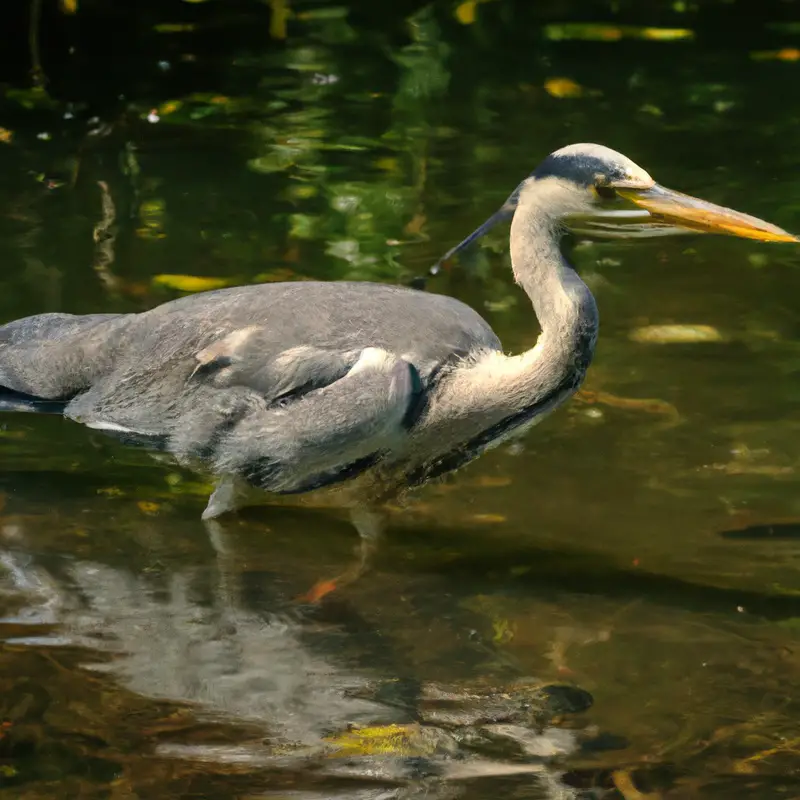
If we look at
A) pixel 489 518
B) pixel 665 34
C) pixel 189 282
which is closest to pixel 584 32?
pixel 665 34

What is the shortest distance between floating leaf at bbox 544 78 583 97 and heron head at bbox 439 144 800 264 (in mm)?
7342

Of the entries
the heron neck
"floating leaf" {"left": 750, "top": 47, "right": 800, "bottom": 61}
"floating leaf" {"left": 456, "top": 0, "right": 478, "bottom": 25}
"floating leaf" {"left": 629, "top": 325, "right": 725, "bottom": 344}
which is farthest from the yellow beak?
"floating leaf" {"left": 456, "top": 0, "right": 478, "bottom": 25}

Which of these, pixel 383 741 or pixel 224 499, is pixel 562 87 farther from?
pixel 383 741

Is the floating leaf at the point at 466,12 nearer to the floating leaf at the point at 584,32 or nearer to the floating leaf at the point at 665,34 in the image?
the floating leaf at the point at 584,32

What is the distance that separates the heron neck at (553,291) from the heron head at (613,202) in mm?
60

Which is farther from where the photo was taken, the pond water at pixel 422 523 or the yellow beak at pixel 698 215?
the yellow beak at pixel 698 215

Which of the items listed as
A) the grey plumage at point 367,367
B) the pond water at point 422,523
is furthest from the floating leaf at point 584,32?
the grey plumage at point 367,367

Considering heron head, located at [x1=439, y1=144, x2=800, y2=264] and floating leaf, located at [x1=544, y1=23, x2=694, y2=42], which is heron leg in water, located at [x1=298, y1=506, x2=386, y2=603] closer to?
heron head, located at [x1=439, y1=144, x2=800, y2=264]

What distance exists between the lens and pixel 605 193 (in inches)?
220

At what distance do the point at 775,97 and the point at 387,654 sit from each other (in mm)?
8408

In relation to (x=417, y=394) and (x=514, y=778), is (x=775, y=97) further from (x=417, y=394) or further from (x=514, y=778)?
(x=514, y=778)

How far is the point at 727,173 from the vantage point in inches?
421

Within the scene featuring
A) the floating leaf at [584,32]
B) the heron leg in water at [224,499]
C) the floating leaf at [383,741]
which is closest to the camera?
the floating leaf at [383,741]

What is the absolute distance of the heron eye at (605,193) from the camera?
18.3 ft
